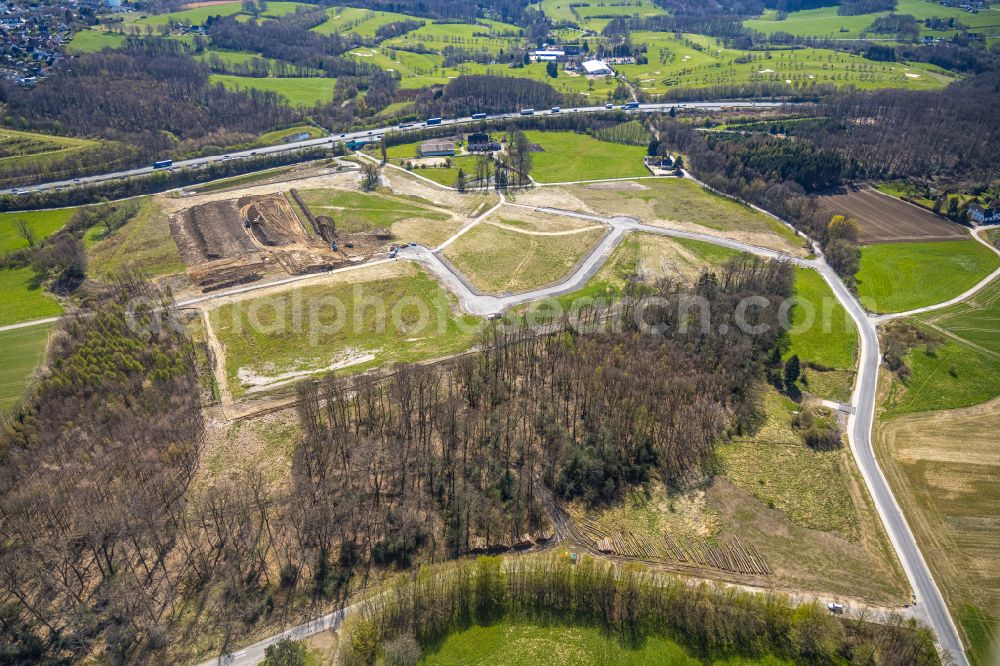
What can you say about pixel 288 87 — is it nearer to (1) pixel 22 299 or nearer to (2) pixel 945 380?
(1) pixel 22 299

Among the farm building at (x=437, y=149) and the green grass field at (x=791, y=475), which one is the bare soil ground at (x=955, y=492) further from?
the farm building at (x=437, y=149)

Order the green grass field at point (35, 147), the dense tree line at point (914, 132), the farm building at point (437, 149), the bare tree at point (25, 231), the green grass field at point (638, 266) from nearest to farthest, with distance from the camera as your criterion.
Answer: the green grass field at point (638, 266) → the bare tree at point (25, 231) → the green grass field at point (35, 147) → the dense tree line at point (914, 132) → the farm building at point (437, 149)

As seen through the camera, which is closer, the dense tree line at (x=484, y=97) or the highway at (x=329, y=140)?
the highway at (x=329, y=140)

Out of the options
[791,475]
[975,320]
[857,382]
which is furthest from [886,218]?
[791,475]

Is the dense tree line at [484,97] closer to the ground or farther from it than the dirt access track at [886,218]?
farther from it

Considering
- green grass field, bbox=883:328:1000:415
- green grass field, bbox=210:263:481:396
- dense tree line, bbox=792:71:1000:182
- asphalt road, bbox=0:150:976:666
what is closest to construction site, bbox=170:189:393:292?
asphalt road, bbox=0:150:976:666

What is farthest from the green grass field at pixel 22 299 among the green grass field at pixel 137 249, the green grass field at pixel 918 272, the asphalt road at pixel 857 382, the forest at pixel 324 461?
the green grass field at pixel 918 272
